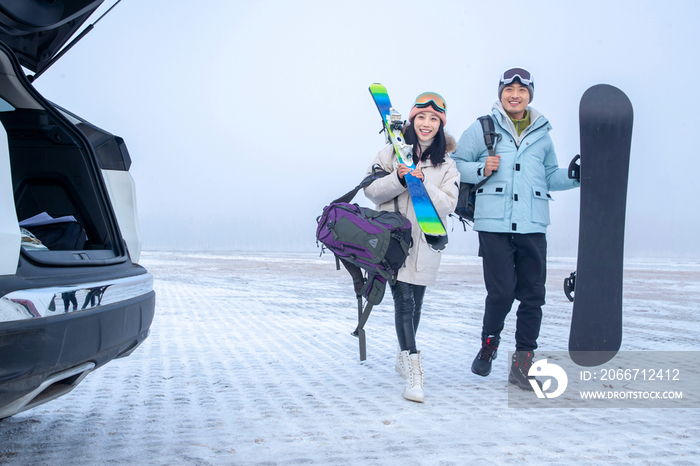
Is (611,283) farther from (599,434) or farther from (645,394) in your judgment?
(599,434)

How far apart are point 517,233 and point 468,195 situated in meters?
0.45

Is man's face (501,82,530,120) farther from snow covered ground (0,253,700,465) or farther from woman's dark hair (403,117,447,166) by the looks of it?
snow covered ground (0,253,700,465)

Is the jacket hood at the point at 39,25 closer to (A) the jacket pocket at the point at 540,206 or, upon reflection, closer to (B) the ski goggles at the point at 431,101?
(B) the ski goggles at the point at 431,101

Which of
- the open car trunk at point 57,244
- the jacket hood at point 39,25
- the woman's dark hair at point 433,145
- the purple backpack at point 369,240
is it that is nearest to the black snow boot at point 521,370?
the purple backpack at point 369,240

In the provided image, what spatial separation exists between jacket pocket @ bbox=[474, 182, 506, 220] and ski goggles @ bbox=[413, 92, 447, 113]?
628mm

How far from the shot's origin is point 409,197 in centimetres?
301

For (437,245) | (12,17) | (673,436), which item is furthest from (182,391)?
(673,436)

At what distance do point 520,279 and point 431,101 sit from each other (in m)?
1.36

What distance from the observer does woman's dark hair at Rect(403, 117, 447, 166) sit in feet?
9.88

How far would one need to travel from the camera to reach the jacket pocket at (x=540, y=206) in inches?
120

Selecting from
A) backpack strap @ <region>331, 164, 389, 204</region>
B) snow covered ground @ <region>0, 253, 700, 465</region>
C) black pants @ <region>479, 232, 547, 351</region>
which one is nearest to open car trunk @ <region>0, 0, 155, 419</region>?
snow covered ground @ <region>0, 253, 700, 465</region>

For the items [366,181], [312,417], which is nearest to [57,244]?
[312,417]

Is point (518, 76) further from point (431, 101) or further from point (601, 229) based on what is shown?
point (601, 229)

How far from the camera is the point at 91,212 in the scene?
212 centimetres
